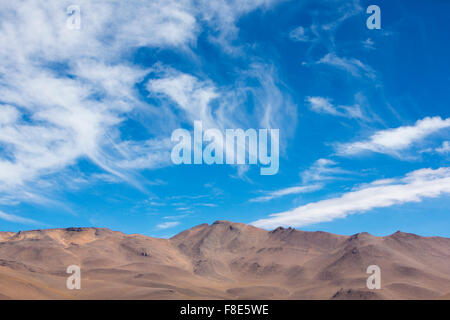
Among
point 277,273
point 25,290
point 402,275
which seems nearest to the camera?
point 25,290

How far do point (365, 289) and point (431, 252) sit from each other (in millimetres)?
80266

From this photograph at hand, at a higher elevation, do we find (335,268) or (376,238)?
(376,238)

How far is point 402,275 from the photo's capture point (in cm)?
15025

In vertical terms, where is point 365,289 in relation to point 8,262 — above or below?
below

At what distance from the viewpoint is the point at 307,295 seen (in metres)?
141

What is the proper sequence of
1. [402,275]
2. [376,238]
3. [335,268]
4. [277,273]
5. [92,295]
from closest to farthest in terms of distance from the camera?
[92,295], [402,275], [335,268], [277,273], [376,238]

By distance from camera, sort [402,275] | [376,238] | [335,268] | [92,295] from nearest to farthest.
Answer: [92,295] < [402,275] < [335,268] < [376,238]

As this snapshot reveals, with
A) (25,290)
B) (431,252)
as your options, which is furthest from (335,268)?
(25,290)

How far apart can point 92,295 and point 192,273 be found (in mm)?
78643

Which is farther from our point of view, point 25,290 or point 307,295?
point 307,295

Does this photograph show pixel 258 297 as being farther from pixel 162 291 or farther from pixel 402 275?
pixel 402 275

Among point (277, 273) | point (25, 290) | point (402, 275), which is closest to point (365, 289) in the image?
point (402, 275)

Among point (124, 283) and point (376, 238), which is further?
point (376, 238)

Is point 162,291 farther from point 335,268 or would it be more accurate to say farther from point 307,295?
point 335,268
